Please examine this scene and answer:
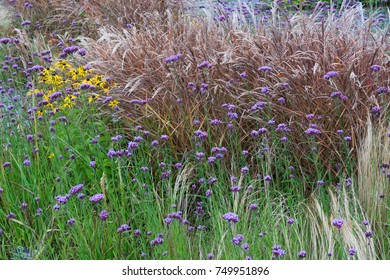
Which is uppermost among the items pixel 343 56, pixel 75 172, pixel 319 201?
pixel 343 56

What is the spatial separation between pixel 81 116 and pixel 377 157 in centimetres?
218

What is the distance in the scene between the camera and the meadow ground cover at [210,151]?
352cm

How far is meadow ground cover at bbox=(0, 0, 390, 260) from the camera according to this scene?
138 inches

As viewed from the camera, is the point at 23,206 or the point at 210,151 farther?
the point at 210,151

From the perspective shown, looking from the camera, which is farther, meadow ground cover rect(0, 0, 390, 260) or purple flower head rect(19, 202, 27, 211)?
purple flower head rect(19, 202, 27, 211)

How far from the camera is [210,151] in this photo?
4.50m

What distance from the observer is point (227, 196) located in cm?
405

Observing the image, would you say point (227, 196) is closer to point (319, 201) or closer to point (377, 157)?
point (319, 201)

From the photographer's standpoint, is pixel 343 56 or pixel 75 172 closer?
pixel 75 172

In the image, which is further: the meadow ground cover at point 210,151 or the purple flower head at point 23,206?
the purple flower head at point 23,206

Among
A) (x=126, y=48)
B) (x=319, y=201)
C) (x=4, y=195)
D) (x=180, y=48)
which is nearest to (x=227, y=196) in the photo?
(x=319, y=201)

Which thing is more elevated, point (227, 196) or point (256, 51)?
point (256, 51)

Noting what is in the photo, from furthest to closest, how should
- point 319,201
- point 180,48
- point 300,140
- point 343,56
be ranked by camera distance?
point 180,48
point 343,56
point 300,140
point 319,201
